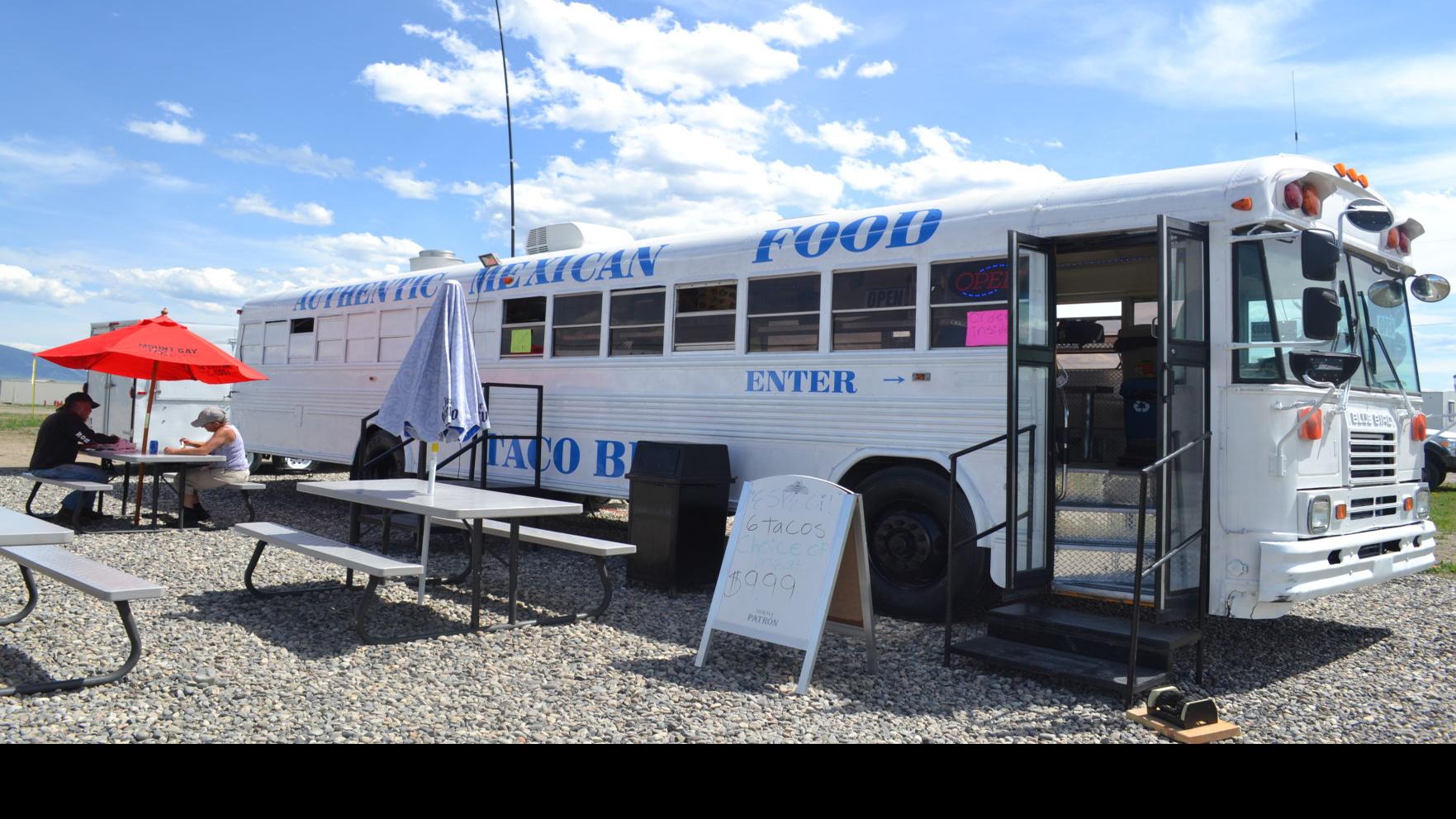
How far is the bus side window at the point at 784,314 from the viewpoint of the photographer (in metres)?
7.18

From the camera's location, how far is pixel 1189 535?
524cm

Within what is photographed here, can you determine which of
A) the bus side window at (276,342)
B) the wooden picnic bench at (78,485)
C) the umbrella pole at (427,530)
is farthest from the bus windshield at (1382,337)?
the bus side window at (276,342)

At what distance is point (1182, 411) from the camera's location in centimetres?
525

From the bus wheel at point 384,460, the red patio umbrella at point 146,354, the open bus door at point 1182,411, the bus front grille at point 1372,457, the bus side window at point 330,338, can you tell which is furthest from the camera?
the bus side window at point 330,338

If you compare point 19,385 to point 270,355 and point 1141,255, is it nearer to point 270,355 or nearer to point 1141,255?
point 270,355

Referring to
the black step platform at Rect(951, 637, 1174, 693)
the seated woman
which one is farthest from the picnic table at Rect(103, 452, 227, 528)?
the black step platform at Rect(951, 637, 1174, 693)

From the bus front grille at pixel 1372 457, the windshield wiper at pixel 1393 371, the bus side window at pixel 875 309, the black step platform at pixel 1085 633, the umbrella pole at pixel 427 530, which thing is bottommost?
the black step platform at pixel 1085 633

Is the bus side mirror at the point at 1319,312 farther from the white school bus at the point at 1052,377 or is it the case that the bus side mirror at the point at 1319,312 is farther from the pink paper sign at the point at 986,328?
the pink paper sign at the point at 986,328

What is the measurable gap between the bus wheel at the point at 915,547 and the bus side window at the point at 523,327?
12.4ft

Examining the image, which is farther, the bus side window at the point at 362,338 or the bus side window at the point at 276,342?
the bus side window at the point at 276,342

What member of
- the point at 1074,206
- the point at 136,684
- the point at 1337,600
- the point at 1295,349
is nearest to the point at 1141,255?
the point at 1074,206

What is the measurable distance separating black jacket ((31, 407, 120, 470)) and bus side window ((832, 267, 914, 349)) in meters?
7.53

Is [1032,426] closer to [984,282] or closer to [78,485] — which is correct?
[984,282]

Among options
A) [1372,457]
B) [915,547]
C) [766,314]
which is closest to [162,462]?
[766,314]
